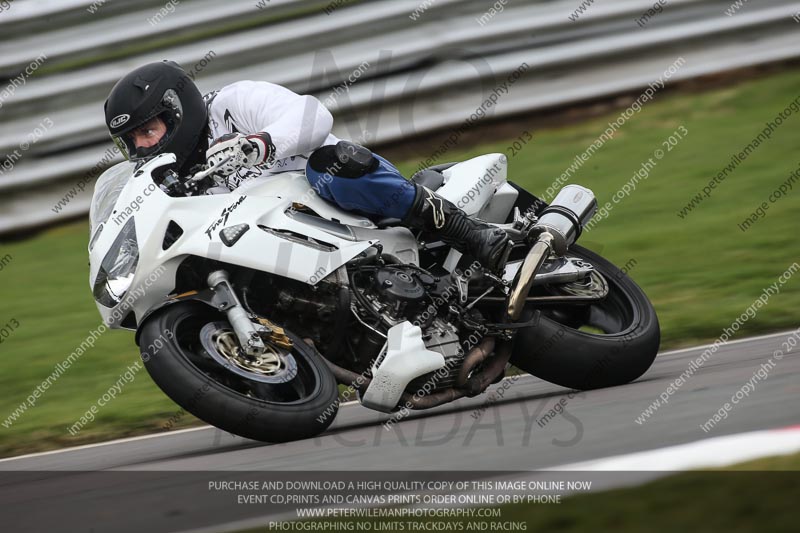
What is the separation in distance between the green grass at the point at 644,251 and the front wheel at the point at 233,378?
1.52 meters

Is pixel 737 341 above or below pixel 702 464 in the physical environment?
below

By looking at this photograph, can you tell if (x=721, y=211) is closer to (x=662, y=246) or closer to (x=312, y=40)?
(x=662, y=246)

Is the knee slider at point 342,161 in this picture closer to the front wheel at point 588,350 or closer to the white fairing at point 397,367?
the white fairing at point 397,367

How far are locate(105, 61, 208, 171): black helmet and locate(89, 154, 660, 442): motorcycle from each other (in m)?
0.15

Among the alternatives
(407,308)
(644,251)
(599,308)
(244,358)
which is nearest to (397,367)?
(407,308)

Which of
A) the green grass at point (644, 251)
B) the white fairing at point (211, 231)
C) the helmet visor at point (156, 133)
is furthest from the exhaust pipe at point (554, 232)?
the helmet visor at point (156, 133)

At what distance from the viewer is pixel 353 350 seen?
4.77 metres

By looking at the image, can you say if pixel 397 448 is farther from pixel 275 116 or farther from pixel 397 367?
pixel 275 116

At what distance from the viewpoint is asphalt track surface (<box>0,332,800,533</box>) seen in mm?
3713

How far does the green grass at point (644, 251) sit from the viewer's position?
6238mm

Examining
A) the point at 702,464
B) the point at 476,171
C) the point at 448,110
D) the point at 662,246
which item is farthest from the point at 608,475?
the point at 448,110

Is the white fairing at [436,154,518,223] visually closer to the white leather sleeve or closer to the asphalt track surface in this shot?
the white leather sleeve

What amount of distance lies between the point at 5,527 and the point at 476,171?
2.72 metres

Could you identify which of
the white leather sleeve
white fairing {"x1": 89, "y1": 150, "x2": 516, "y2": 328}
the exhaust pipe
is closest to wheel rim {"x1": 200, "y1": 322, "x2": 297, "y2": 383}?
white fairing {"x1": 89, "y1": 150, "x2": 516, "y2": 328}
